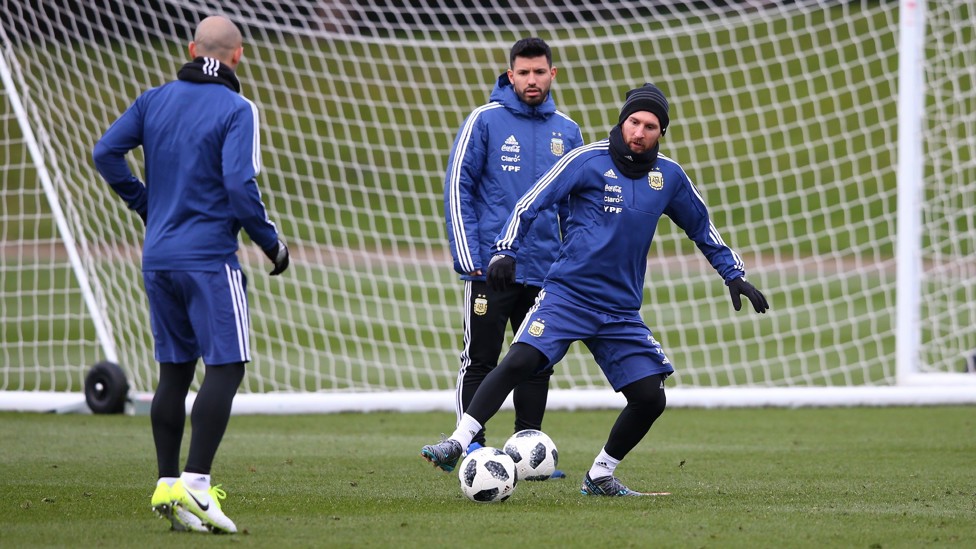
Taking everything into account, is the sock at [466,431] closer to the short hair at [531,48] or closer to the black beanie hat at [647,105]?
the black beanie hat at [647,105]

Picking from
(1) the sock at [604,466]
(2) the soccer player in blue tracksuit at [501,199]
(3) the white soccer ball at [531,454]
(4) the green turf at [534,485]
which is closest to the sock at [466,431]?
(4) the green turf at [534,485]

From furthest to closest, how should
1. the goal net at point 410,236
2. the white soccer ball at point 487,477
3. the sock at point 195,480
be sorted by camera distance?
the goal net at point 410,236
the white soccer ball at point 487,477
the sock at point 195,480

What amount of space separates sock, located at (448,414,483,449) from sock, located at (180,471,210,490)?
46.6 inches

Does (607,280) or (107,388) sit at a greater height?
(607,280)

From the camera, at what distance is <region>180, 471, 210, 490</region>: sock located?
4371 millimetres

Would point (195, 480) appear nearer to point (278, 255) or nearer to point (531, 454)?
point (278, 255)

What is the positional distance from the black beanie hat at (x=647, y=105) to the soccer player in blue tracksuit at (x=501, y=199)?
27.8 inches

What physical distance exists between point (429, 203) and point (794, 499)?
1682 centimetres

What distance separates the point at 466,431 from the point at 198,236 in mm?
1450

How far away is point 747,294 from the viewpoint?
5.36 m

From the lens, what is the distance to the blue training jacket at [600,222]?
17.6 ft

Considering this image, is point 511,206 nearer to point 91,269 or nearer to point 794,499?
point 794,499

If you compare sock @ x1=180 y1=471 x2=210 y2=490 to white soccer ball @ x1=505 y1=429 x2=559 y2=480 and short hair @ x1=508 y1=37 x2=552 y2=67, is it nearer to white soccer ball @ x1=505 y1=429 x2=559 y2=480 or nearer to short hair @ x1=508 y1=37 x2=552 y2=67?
white soccer ball @ x1=505 y1=429 x2=559 y2=480

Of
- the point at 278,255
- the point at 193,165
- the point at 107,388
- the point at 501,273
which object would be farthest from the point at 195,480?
the point at 107,388
